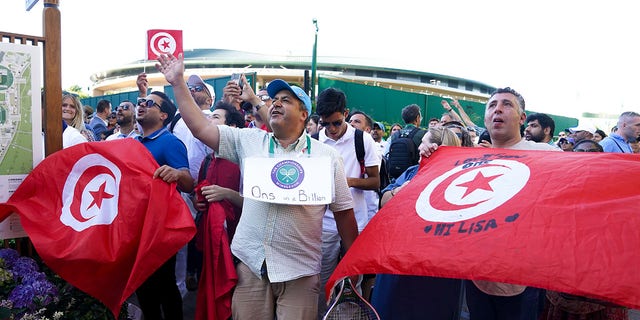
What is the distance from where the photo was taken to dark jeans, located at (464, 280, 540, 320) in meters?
2.72

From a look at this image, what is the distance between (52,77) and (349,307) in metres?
2.61

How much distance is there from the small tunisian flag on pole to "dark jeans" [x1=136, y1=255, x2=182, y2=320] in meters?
1.67

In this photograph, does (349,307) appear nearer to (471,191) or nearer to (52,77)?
(471,191)

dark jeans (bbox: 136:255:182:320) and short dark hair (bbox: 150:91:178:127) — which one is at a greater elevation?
short dark hair (bbox: 150:91:178:127)

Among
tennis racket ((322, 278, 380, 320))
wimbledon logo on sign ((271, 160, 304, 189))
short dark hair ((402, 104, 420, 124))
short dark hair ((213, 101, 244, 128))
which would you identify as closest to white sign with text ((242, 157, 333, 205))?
wimbledon logo on sign ((271, 160, 304, 189))

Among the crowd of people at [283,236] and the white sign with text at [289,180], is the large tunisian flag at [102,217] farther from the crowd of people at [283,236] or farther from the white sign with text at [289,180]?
the white sign with text at [289,180]

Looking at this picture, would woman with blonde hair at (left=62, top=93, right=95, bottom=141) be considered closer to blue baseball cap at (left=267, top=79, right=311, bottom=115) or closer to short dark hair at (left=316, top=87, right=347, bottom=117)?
short dark hair at (left=316, top=87, right=347, bottom=117)

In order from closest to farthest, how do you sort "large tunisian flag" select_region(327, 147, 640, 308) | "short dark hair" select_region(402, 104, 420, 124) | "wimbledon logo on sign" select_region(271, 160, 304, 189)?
"large tunisian flag" select_region(327, 147, 640, 308)
"wimbledon logo on sign" select_region(271, 160, 304, 189)
"short dark hair" select_region(402, 104, 420, 124)

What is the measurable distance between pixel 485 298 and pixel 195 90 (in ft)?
12.2

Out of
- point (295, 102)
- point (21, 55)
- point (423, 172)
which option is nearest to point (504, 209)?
point (423, 172)

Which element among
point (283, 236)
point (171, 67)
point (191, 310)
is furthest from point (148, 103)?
point (191, 310)

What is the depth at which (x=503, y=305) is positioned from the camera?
9.00 feet

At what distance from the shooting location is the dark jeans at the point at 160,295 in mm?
3592

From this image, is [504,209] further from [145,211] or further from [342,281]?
[145,211]
